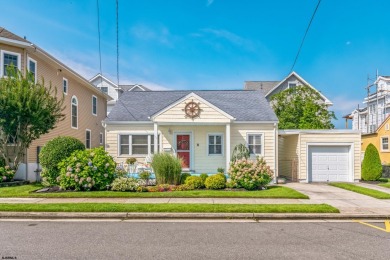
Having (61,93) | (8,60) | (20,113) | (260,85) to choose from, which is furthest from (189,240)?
(260,85)

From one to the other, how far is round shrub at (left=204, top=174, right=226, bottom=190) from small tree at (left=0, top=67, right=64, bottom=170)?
8493 millimetres

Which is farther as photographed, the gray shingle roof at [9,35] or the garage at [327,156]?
the garage at [327,156]

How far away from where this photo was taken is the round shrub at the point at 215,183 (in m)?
Answer: 12.2

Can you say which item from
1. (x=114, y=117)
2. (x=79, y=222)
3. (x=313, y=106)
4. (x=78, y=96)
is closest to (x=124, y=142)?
(x=114, y=117)

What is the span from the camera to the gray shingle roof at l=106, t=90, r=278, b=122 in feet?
54.9

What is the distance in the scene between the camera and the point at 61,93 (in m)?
19.2

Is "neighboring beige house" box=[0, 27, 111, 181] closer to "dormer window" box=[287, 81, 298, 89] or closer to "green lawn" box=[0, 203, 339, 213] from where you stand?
"green lawn" box=[0, 203, 339, 213]

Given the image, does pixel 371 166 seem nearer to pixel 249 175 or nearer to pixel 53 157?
→ pixel 249 175

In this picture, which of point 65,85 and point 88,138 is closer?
point 65,85

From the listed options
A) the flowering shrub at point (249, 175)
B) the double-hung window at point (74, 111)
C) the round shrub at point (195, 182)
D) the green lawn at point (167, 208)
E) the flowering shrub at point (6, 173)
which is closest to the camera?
the green lawn at point (167, 208)

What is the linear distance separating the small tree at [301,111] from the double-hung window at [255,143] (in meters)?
9.35

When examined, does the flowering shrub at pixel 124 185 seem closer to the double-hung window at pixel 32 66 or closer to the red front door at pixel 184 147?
the red front door at pixel 184 147

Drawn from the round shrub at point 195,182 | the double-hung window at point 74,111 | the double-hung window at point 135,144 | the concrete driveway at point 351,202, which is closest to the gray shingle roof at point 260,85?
the double-hung window at point 74,111

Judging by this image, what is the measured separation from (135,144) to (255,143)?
698 cm
